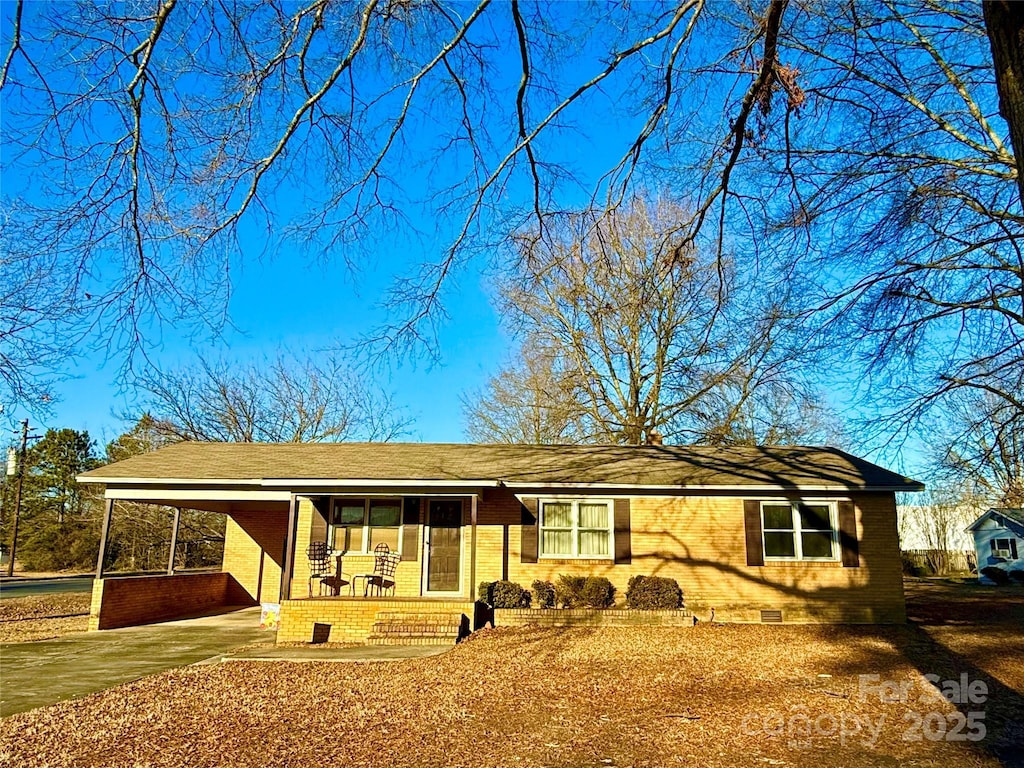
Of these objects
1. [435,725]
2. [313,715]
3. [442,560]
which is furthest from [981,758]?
[442,560]

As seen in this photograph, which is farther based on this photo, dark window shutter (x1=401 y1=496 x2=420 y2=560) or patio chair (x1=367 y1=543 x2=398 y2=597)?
dark window shutter (x1=401 y1=496 x2=420 y2=560)

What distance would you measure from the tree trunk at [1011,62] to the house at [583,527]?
1093cm

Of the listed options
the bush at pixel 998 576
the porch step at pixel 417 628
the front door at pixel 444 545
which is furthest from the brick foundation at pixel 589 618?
the bush at pixel 998 576

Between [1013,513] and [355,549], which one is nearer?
[355,549]

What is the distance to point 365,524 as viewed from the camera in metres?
15.1

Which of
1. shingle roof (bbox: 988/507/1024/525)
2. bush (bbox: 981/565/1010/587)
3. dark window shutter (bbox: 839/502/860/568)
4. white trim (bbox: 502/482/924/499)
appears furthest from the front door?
shingle roof (bbox: 988/507/1024/525)

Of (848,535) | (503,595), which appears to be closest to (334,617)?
(503,595)

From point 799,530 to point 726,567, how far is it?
1.74m

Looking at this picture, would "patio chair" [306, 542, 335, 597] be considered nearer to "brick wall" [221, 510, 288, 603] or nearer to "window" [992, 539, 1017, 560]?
"brick wall" [221, 510, 288, 603]

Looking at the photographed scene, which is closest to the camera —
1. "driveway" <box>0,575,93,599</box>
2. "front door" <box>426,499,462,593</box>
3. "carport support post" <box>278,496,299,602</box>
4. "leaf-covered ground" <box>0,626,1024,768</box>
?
Result: "leaf-covered ground" <box>0,626,1024,768</box>

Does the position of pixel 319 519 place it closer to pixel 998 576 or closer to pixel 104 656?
pixel 104 656

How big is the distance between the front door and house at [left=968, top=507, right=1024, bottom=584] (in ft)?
86.7

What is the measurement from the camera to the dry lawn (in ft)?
45.7

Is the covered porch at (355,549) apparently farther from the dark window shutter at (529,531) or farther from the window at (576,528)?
the window at (576,528)
